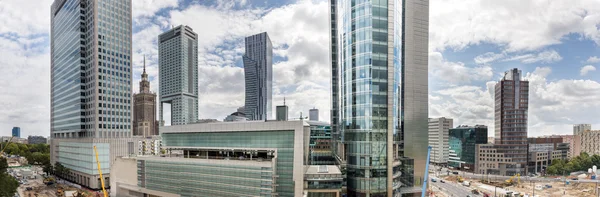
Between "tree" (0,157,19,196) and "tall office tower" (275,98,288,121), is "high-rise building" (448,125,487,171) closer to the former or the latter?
"tall office tower" (275,98,288,121)

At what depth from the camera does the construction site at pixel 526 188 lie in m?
110

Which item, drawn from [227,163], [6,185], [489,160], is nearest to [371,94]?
[227,163]

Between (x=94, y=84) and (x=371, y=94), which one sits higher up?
(x=94, y=84)

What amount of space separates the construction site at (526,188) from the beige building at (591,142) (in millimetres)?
86746

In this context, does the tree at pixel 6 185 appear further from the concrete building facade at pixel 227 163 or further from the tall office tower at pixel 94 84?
the tall office tower at pixel 94 84

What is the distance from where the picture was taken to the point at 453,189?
118 metres

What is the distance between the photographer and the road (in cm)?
10915

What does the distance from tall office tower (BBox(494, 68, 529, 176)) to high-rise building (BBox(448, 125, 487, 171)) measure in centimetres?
1284

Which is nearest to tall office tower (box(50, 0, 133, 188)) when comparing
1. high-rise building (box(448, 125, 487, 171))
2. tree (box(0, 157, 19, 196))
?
tree (box(0, 157, 19, 196))

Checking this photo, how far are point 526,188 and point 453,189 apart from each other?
3088 centimetres

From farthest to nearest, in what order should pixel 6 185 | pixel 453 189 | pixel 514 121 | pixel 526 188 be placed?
pixel 514 121 → pixel 526 188 → pixel 453 189 → pixel 6 185

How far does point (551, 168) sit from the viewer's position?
148625 millimetres

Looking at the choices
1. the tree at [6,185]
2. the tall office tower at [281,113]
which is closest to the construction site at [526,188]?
the tall office tower at [281,113]

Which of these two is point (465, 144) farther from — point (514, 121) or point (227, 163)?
point (227, 163)
